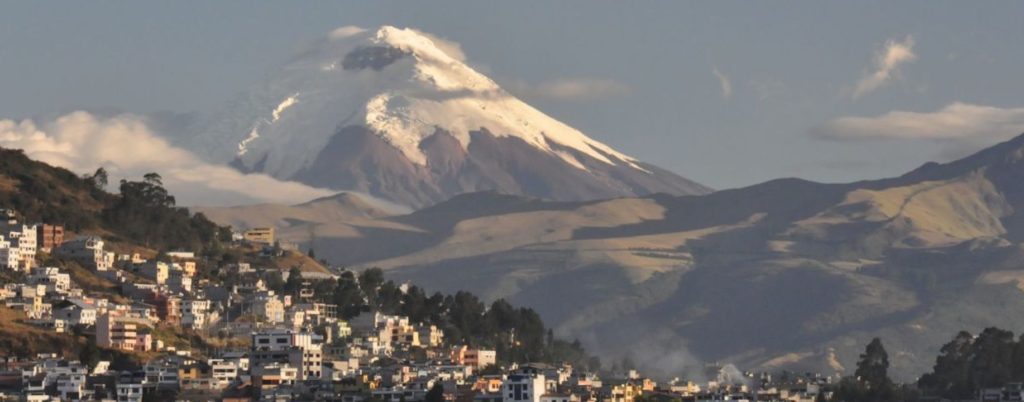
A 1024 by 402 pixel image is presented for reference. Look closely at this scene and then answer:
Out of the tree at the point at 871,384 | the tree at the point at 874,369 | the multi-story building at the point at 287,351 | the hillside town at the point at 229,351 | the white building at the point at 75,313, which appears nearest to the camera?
the hillside town at the point at 229,351

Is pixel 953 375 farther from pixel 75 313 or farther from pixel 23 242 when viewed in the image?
pixel 23 242

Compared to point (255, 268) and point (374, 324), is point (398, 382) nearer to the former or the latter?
point (374, 324)

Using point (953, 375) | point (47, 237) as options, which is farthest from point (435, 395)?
point (953, 375)

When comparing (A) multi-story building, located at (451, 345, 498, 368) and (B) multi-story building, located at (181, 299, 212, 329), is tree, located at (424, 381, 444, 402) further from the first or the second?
(B) multi-story building, located at (181, 299, 212, 329)

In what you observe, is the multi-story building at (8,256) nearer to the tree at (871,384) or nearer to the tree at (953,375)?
the tree at (871,384)

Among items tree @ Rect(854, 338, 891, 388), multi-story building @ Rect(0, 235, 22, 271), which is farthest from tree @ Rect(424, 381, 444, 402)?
tree @ Rect(854, 338, 891, 388)

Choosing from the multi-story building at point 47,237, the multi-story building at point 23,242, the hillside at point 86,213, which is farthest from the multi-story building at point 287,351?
the hillside at point 86,213

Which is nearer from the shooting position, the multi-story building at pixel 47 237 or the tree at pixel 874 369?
the multi-story building at pixel 47 237

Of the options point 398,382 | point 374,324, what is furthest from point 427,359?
point 398,382
